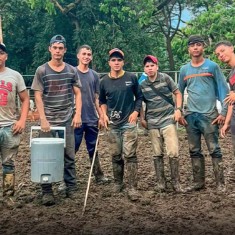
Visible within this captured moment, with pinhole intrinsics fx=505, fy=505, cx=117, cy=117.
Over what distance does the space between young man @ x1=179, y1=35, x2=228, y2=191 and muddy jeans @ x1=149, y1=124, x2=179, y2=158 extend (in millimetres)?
Result: 206

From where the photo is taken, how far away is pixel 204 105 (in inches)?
244

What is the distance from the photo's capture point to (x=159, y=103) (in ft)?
20.5

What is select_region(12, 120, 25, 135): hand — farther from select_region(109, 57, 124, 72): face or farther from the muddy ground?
select_region(109, 57, 124, 72): face

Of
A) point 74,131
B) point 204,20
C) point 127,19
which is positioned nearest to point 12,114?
point 74,131

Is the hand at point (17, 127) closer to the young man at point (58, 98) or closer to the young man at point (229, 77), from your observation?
the young man at point (58, 98)

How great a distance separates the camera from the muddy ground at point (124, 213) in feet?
15.6

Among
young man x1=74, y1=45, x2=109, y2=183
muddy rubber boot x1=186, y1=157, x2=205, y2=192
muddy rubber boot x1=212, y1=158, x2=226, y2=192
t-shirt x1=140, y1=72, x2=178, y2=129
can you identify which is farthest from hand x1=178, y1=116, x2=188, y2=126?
young man x1=74, y1=45, x2=109, y2=183

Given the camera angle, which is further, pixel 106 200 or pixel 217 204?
pixel 106 200

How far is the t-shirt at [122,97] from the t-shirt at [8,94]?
1.12 m

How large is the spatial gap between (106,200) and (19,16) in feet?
66.8

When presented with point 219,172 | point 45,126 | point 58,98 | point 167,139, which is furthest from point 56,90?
point 219,172

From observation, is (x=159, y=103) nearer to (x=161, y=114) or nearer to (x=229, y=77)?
(x=161, y=114)

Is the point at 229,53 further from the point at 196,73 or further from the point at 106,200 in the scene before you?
the point at 106,200

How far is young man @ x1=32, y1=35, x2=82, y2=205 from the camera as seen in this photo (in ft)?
19.5
